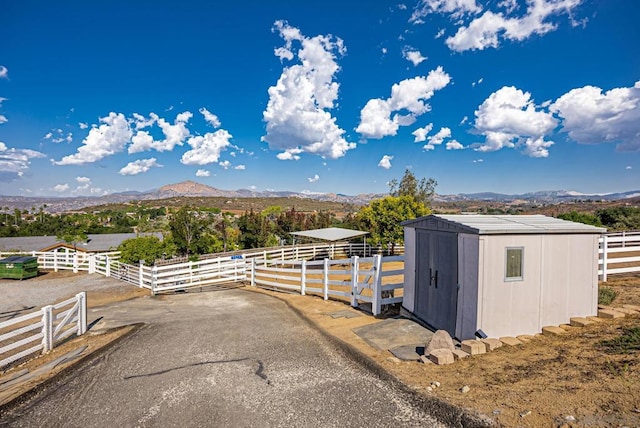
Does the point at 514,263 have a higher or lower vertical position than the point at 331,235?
higher

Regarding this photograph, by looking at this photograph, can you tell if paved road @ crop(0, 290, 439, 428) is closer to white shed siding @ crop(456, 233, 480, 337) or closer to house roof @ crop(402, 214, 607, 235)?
A: white shed siding @ crop(456, 233, 480, 337)

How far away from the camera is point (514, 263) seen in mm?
6137

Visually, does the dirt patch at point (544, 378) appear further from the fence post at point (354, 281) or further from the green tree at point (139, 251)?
the green tree at point (139, 251)

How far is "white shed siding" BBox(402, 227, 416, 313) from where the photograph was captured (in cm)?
812

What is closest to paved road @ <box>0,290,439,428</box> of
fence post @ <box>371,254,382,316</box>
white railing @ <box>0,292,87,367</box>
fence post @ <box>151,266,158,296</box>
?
white railing @ <box>0,292,87,367</box>

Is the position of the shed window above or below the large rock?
above

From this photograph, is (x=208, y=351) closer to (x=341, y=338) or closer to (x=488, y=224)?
(x=341, y=338)

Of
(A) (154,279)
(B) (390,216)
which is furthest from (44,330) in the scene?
(B) (390,216)

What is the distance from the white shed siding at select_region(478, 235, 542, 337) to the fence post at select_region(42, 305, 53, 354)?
8.00m

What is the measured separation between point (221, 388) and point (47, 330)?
435 centimetres

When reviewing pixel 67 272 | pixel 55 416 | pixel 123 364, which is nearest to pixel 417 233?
pixel 123 364

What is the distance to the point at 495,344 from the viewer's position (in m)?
5.62

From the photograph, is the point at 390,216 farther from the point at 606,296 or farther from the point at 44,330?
the point at 44,330

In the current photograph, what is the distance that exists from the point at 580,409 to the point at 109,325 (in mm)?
9330
